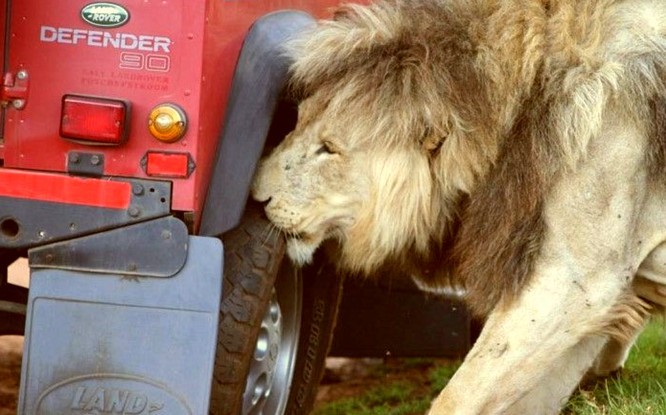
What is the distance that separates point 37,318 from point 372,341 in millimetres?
2124

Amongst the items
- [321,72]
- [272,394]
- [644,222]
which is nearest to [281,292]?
[272,394]

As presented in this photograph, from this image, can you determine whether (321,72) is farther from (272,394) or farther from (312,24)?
(272,394)

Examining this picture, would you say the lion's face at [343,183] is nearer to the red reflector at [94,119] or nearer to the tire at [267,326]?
the tire at [267,326]

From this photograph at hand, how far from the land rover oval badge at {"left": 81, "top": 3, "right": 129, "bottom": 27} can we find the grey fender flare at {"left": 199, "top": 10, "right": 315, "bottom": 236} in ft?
1.34

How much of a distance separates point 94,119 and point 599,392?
2.11 meters

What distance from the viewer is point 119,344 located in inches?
149

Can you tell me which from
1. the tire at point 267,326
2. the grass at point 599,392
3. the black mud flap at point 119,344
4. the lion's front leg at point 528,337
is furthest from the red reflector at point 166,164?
the grass at point 599,392

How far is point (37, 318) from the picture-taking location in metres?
3.77

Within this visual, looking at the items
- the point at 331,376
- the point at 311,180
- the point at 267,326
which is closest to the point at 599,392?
the point at 267,326

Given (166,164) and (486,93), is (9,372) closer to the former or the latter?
(166,164)

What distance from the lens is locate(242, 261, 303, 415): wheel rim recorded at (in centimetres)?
455

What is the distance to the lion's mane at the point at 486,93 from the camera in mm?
4020

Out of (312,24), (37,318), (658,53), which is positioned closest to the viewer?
(37,318)

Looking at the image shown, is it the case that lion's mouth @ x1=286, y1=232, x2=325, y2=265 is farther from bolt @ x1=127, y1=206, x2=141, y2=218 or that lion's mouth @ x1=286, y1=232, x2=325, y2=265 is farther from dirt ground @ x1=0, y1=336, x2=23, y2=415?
dirt ground @ x1=0, y1=336, x2=23, y2=415
